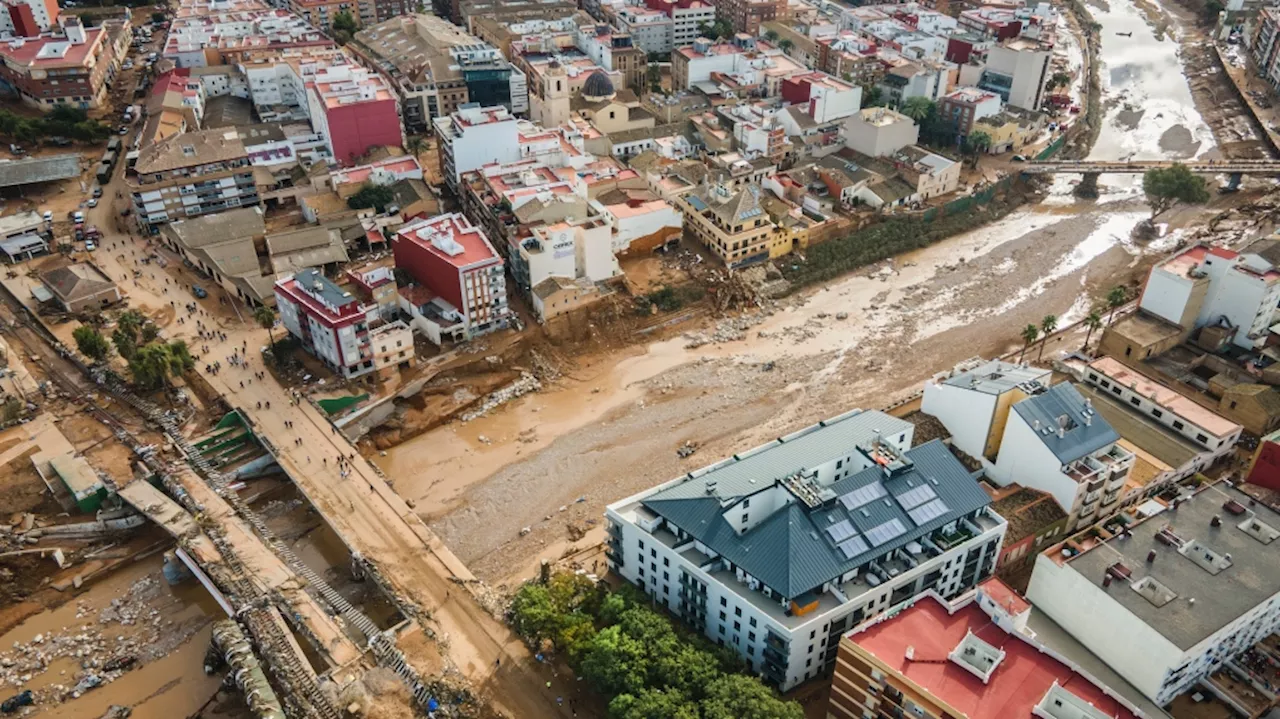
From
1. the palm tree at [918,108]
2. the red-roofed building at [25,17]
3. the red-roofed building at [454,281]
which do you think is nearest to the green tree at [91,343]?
the red-roofed building at [454,281]

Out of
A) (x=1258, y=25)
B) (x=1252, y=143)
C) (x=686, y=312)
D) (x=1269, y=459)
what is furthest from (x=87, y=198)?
(x=1258, y=25)

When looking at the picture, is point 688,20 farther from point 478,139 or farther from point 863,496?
point 863,496

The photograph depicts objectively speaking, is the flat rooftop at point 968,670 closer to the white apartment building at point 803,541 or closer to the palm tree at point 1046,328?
the white apartment building at point 803,541

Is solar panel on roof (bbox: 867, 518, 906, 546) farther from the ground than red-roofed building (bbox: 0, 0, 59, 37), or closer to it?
closer to it

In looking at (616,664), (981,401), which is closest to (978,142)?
(981,401)

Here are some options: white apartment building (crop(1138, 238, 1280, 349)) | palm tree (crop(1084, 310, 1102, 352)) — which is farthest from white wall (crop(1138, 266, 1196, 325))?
palm tree (crop(1084, 310, 1102, 352))

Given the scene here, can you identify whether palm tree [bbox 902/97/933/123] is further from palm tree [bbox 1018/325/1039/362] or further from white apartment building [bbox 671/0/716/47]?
palm tree [bbox 1018/325/1039/362]

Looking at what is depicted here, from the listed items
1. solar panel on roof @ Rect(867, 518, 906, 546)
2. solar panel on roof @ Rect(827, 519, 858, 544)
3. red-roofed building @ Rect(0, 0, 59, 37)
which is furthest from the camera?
red-roofed building @ Rect(0, 0, 59, 37)
